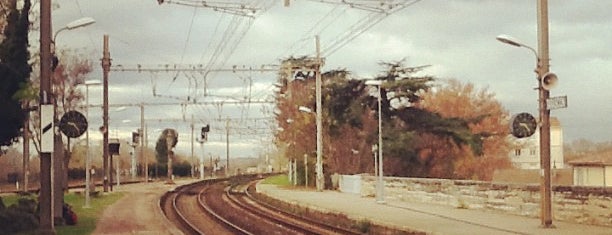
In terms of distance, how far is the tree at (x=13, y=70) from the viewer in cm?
2589

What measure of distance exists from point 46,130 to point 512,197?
1420 cm

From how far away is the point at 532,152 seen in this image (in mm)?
89312

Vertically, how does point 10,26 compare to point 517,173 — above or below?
above

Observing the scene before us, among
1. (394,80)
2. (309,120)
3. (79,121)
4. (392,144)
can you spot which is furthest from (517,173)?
(79,121)

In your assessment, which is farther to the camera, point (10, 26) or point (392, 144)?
point (392, 144)

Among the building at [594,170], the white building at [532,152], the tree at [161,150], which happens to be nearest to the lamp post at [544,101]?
the building at [594,170]

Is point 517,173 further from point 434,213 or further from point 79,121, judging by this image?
point 79,121

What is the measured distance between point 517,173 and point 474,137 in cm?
998

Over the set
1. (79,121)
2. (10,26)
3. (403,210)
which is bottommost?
(403,210)

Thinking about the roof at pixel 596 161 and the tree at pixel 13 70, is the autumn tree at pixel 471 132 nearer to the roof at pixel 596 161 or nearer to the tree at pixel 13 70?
the roof at pixel 596 161

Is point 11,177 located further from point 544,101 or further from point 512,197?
point 544,101

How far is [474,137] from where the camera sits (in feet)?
183

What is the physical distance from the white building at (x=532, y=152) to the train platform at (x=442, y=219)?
35.7m

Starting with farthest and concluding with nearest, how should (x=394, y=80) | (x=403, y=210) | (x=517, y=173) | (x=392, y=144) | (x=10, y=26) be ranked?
(x=394, y=80), (x=392, y=144), (x=517, y=173), (x=403, y=210), (x=10, y=26)
